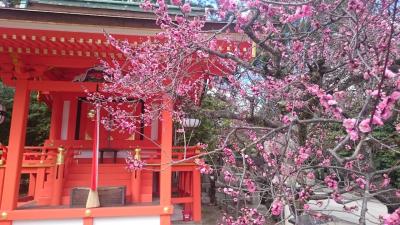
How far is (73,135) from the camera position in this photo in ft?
24.7

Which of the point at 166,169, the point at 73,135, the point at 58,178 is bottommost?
the point at 58,178

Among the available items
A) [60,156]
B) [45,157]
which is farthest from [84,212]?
[45,157]

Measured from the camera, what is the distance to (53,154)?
6574mm

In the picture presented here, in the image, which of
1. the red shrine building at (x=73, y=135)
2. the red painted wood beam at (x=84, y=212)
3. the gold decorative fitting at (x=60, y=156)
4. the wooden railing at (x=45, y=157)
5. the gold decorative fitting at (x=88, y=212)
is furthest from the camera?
the wooden railing at (x=45, y=157)

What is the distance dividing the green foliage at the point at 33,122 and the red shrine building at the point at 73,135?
24.4ft

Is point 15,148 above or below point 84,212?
above

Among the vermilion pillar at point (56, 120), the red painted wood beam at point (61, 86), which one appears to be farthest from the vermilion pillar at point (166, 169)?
the vermilion pillar at point (56, 120)

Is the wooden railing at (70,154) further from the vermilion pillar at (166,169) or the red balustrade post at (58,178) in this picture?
the vermilion pillar at (166,169)

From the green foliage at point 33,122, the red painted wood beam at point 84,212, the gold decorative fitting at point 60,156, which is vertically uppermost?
the green foliage at point 33,122

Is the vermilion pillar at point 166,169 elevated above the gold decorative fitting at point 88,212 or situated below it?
above

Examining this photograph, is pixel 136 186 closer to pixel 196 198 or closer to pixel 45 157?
pixel 196 198

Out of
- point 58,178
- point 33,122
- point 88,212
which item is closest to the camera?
point 88,212

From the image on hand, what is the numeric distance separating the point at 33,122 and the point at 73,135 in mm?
8198

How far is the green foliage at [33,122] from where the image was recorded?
1390cm
